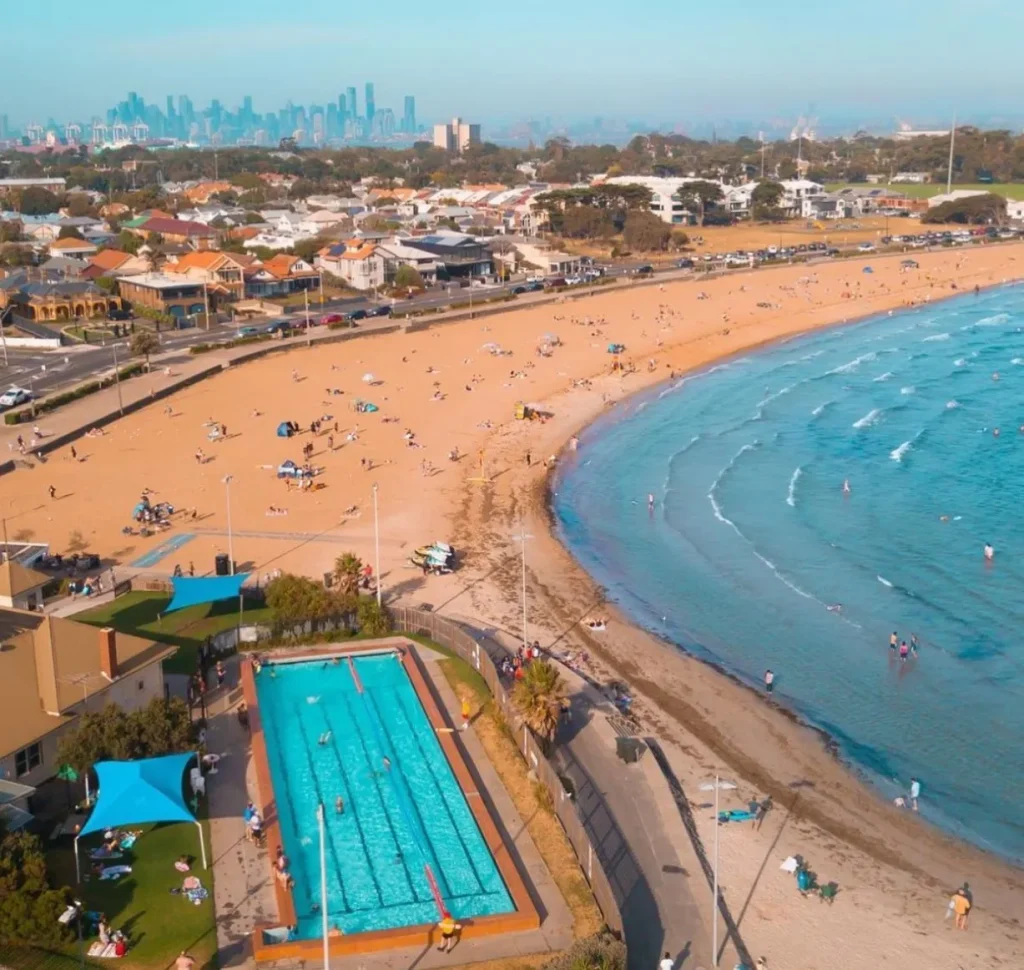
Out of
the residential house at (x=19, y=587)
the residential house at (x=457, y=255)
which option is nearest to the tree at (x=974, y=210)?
the residential house at (x=457, y=255)

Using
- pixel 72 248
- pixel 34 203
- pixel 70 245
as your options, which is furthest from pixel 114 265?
pixel 34 203

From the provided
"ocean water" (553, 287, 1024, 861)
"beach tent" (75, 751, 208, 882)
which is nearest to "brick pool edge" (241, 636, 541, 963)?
"beach tent" (75, 751, 208, 882)

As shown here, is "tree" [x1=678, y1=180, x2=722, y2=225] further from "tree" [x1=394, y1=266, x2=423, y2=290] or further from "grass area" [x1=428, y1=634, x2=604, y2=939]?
"grass area" [x1=428, y1=634, x2=604, y2=939]

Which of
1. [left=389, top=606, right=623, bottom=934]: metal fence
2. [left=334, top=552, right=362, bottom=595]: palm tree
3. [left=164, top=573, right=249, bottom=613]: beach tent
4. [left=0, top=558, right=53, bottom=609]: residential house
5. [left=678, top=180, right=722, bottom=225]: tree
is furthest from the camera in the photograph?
[left=678, top=180, right=722, bottom=225]: tree

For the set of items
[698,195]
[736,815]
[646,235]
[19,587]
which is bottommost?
[736,815]

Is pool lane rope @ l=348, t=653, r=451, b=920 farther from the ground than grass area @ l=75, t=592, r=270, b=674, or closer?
closer

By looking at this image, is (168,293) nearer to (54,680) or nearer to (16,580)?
(16,580)

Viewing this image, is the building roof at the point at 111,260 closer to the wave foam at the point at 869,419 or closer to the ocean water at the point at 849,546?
the ocean water at the point at 849,546

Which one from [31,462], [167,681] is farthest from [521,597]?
[31,462]
